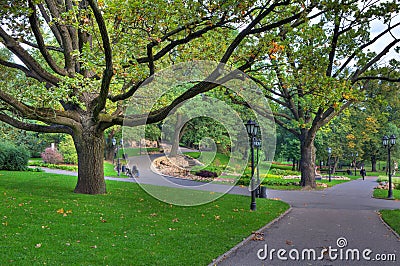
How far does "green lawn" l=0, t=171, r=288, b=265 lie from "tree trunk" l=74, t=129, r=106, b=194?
25.9 inches

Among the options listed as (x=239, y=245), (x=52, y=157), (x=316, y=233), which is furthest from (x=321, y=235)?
(x=52, y=157)

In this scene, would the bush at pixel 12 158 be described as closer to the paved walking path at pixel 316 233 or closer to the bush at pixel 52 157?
the bush at pixel 52 157

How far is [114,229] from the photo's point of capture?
8492 millimetres

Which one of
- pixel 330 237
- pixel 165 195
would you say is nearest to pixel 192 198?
pixel 165 195

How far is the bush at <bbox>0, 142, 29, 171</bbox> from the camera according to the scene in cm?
2716

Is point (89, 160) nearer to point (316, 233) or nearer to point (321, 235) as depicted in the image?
point (316, 233)

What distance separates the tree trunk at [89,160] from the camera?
539 inches

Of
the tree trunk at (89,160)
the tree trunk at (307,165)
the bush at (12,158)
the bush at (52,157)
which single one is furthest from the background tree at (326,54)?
the bush at (52,157)

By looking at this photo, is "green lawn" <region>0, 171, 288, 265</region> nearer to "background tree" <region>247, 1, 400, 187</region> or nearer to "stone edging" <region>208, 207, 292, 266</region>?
"stone edging" <region>208, 207, 292, 266</region>

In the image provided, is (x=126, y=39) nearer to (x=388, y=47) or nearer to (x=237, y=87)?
(x=237, y=87)

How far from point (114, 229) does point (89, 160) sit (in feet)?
18.9

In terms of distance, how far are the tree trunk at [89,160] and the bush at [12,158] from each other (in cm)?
1631

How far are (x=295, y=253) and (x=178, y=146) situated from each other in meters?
4.42

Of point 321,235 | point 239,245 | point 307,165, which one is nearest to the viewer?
point 239,245
